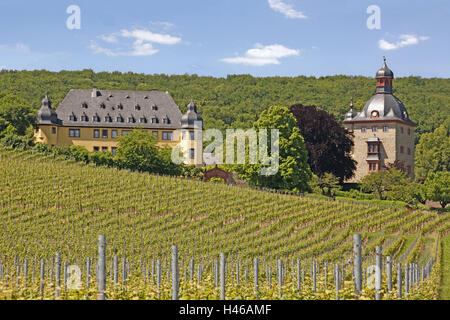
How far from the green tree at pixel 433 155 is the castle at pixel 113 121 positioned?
3588 cm

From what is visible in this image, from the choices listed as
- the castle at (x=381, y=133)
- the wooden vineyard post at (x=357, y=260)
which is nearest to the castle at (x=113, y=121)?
the castle at (x=381, y=133)

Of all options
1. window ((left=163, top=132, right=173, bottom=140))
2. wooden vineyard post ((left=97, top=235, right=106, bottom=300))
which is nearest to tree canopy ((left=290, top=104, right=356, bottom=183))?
window ((left=163, top=132, right=173, bottom=140))

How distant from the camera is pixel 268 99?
440 ft

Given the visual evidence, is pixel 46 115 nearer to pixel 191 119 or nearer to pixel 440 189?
pixel 191 119

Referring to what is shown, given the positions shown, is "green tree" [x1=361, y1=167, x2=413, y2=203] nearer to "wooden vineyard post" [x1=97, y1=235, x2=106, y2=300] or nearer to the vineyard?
the vineyard

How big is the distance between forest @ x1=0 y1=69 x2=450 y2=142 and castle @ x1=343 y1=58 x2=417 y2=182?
61.1ft

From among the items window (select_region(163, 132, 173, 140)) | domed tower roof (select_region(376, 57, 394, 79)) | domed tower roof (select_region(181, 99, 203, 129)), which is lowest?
window (select_region(163, 132, 173, 140))

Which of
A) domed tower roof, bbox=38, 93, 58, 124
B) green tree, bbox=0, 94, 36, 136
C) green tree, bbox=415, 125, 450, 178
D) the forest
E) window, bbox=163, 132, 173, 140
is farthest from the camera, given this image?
the forest

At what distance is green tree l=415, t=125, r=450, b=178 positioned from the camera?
327ft

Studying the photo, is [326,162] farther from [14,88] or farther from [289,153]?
[14,88]

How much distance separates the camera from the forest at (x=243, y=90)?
4498 inches

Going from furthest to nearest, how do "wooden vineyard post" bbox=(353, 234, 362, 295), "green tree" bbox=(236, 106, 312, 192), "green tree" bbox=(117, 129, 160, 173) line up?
"green tree" bbox=(117, 129, 160, 173), "green tree" bbox=(236, 106, 312, 192), "wooden vineyard post" bbox=(353, 234, 362, 295)

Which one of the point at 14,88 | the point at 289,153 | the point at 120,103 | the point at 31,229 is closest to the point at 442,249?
the point at 31,229

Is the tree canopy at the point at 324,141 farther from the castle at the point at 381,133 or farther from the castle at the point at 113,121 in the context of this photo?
the castle at the point at 113,121
